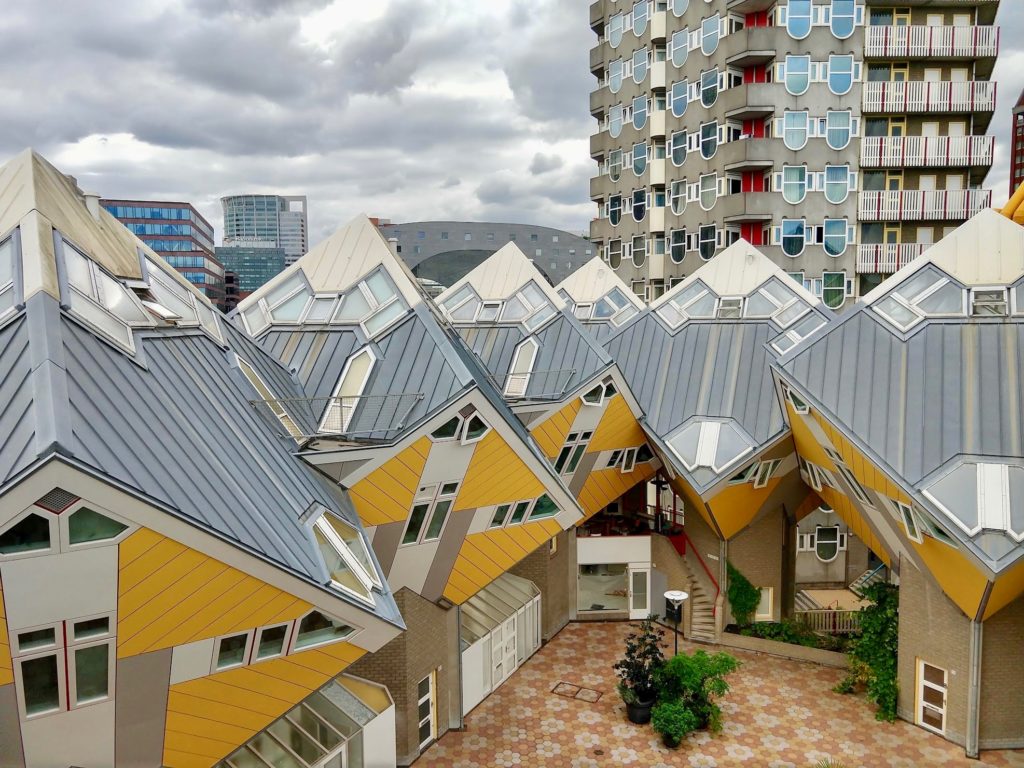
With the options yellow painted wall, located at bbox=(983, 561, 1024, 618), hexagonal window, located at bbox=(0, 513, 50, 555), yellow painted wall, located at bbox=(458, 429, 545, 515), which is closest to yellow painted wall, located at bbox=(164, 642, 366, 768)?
hexagonal window, located at bbox=(0, 513, 50, 555)

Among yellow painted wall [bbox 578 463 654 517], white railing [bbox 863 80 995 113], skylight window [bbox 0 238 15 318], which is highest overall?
white railing [bbox 863 80 995 113]

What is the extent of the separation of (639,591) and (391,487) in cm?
1581

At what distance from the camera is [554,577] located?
2791cm

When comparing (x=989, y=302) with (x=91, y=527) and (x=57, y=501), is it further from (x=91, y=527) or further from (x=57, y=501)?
(x=57, y=501)

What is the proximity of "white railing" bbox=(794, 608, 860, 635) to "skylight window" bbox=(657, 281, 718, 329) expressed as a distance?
38.0 feet

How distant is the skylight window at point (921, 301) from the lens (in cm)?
2105

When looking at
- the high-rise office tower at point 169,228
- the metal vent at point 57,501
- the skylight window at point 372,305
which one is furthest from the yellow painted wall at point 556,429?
the high-rise office tower at point 169,228

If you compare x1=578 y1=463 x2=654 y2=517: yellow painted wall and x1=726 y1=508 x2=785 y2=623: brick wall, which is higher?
x1=578 y1=463 x2=654 y2=517: yellow painted wall

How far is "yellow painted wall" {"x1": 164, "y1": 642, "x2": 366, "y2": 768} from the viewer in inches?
456

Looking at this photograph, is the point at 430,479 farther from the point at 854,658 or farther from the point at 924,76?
the point at 924,76

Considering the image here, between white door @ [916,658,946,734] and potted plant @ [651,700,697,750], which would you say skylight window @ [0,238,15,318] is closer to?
potted plant @ [651,700,697,750]

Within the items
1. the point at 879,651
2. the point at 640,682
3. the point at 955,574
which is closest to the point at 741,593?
the point at 879,651

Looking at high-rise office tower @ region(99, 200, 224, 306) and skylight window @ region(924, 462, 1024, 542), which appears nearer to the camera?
skylight window @ region(924, 462, 1024, 542)

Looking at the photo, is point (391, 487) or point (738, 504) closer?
point (391, 487)
